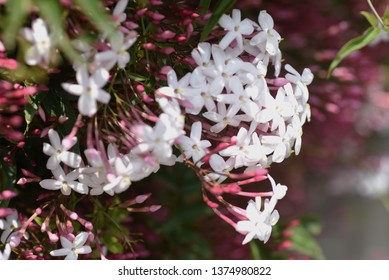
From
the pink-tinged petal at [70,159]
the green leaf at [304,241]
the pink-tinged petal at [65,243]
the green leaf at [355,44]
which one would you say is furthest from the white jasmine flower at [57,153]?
the green leaf at [304,241]

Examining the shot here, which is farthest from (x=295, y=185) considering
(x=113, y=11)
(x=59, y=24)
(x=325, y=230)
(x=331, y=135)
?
(x=59, y=24)

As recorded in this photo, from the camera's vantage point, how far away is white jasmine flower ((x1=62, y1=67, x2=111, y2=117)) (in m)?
0.64

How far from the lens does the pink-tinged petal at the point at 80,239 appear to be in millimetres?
763

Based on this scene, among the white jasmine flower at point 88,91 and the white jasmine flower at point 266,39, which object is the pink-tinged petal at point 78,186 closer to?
the white jasmine flower at point 88,91

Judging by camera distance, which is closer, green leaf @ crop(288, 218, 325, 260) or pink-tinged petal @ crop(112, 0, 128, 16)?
pink-tinged petal @ crop(112, 0, 128, 16)

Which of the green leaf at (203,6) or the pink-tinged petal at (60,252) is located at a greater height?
the green leaf at (203,6)

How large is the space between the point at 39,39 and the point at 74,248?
0.28m

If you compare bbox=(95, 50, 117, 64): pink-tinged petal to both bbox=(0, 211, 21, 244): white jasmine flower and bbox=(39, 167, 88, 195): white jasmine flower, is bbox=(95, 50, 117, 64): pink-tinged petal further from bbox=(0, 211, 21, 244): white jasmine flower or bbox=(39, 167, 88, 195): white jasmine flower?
bbox=(0, 211, 21, 244): white jasmine flower

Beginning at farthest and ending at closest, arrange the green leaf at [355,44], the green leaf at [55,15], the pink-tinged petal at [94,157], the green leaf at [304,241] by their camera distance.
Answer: the green leaf at [304,241] → the green leaf at [355,44] → the pink-tinged petal at [94,157] → the green leaf at [55,15]

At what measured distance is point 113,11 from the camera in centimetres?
69

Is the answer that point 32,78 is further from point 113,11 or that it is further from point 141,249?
point 141,249

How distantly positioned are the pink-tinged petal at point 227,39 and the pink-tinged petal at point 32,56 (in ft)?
0.74

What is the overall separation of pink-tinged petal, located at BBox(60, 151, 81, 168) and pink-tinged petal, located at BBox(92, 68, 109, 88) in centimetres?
11

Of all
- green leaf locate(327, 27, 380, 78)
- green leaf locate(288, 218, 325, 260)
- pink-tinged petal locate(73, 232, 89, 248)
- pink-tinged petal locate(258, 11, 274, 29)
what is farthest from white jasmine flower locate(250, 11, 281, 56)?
green leaf locate(288, 218, 325, 260)
